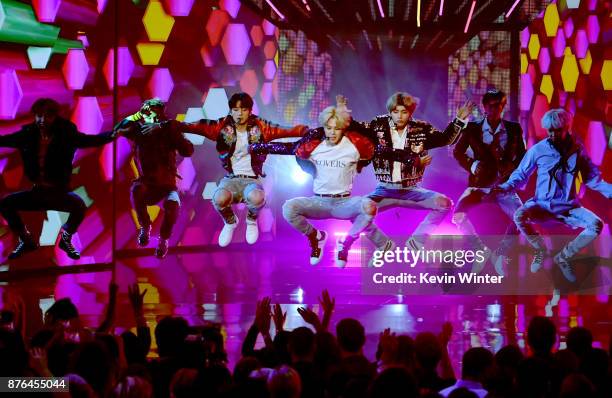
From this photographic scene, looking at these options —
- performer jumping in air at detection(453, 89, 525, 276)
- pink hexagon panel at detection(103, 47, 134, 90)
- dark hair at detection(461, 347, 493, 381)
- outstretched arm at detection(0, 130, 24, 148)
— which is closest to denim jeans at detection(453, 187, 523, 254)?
performer jumping in air at detection(453, 89, 525, 276)

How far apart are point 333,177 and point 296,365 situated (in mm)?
4619

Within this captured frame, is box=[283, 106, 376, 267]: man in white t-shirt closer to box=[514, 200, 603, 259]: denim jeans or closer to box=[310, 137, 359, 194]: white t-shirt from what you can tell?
box=[310, 137, 359, 194]: white t-shirt

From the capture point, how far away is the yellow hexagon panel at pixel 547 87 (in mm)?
7949

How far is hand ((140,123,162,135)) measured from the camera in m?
7.74

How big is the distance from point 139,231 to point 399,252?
2432 millimetres

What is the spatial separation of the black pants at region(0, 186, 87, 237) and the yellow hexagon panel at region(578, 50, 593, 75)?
490cm

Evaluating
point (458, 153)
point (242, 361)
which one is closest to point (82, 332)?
point (242, 361)

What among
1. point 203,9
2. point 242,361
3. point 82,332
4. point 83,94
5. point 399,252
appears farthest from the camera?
point 203,9

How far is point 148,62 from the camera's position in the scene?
8562mm

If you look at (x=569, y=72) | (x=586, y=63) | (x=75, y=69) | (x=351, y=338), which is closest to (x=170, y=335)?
(x=351, y=338)

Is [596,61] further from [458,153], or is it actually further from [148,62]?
[148,62]

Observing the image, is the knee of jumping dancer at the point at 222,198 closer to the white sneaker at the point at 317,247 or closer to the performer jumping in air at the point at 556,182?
the white sneaker at the point at 317,247

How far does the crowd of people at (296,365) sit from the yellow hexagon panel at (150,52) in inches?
203

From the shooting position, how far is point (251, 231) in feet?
26.0
